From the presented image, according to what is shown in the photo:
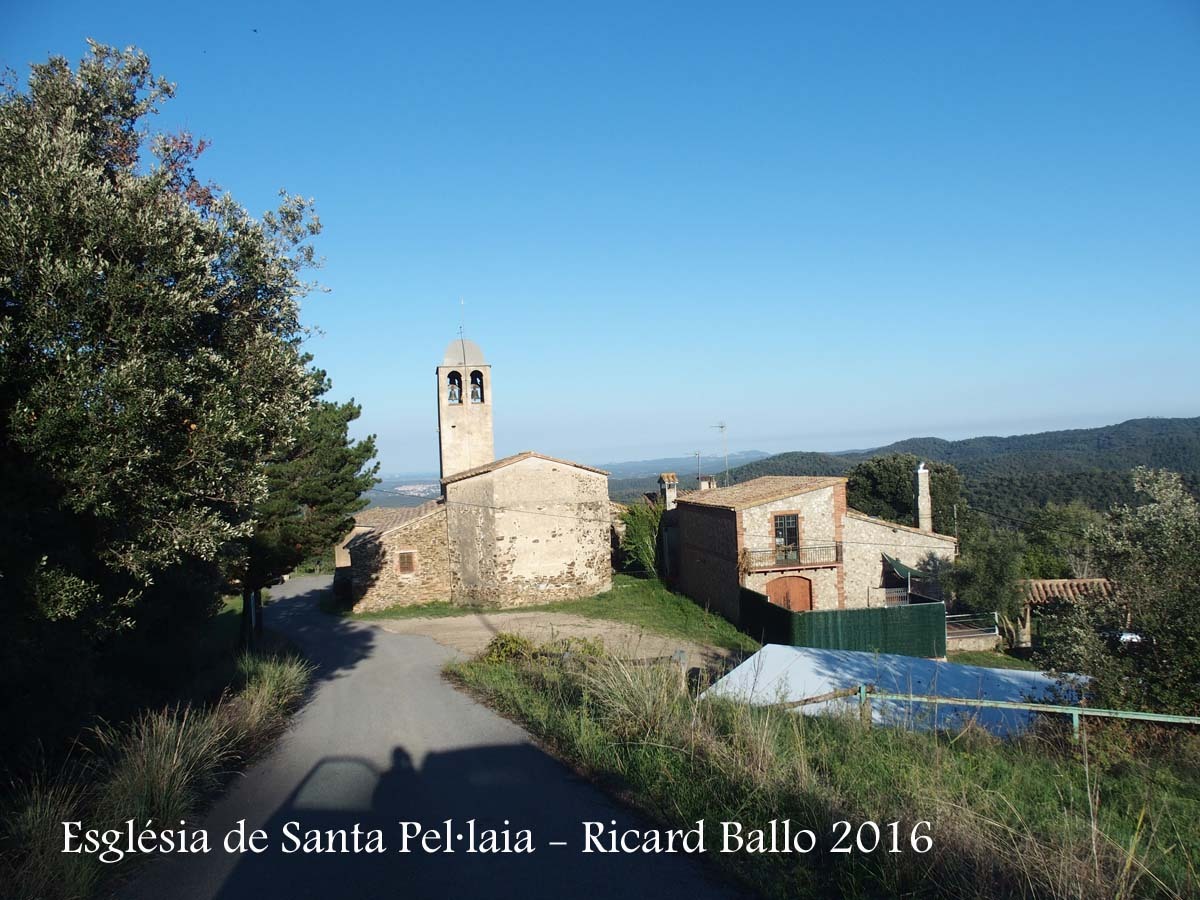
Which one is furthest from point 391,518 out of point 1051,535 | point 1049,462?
point 1049,462

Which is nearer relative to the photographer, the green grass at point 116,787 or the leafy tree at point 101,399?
the green grass at point 116,787

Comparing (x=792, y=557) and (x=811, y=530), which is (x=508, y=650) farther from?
(x=811, y=530)

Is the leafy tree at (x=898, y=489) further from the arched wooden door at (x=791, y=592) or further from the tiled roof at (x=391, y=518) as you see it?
the tiled roof at (x=391, y=518)

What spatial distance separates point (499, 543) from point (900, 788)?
71.7ft

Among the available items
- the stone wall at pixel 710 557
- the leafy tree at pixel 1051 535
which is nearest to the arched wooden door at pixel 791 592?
the stone wall at pixel 710 557

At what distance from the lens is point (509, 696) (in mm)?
9617

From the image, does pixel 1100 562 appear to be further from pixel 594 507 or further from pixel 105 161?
pixel 594 507

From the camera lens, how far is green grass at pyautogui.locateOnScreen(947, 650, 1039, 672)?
22.5 meters

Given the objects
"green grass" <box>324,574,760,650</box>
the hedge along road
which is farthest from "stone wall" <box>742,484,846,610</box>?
the hedge along road

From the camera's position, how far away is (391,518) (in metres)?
34.0

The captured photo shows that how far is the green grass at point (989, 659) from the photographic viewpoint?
73.9 ft

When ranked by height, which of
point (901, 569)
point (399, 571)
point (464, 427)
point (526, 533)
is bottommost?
point (901, 569)

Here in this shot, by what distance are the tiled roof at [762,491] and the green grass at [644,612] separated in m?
3.92
